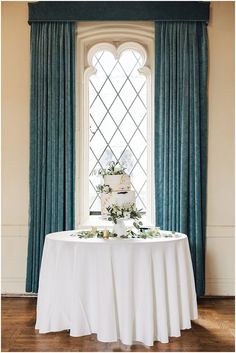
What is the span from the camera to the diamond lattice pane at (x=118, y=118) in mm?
4898

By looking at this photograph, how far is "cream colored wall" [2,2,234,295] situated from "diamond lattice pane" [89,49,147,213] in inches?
29.5

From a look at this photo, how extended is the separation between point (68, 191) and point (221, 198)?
166cm

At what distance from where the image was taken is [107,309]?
3.08 meters

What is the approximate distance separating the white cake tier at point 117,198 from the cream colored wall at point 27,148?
1398mm

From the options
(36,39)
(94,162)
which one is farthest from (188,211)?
(36,39)

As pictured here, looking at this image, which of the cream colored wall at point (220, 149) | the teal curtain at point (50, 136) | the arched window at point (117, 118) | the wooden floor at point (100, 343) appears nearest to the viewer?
the wooden floor at point (100, 343)

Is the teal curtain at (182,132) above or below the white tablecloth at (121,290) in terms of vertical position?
above

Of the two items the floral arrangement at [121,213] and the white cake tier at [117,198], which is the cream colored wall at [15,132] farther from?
the floral arrangement at [121,213]

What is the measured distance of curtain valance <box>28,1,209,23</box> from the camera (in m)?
4.60

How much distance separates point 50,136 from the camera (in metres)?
4.54

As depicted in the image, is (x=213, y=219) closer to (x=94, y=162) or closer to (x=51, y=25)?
(x=94, y=162)

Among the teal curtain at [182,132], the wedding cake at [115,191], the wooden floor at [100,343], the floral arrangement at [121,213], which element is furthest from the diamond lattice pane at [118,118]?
the wooden floor at [100,343]

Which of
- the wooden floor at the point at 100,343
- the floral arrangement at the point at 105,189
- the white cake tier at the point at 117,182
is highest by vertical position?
the white cake tier at the point at 117,182

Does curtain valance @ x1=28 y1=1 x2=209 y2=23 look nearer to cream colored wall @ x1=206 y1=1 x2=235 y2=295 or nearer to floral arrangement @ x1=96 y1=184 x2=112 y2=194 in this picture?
cream colored wall @ x1=206 y1=1 x2=235 y2=295
